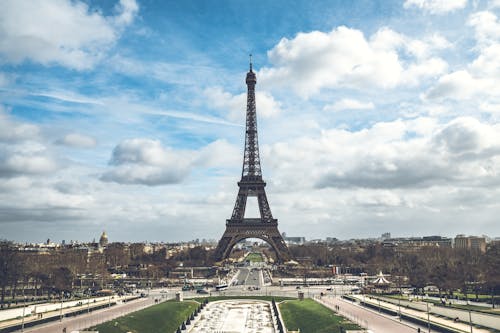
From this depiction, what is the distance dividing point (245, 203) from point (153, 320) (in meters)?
65.0

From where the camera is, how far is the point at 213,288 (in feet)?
316

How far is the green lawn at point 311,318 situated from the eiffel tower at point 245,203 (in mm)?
47443

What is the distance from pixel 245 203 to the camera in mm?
118500

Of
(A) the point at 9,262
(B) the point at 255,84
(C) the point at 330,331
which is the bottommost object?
(C) the point at 330,331

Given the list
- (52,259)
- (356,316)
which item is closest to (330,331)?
(356,316)

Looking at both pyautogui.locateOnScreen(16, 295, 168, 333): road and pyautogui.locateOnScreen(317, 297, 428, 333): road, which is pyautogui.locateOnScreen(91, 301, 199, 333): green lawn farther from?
pyautogui.locateOnScreen(317, 297, 428, 333): road

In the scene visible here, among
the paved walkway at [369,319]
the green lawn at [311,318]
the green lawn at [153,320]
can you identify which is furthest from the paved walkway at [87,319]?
the paved walkway at [369,319]

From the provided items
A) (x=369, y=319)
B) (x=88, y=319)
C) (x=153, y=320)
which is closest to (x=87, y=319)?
(x=88, y=319)

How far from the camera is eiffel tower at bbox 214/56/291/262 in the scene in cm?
11681

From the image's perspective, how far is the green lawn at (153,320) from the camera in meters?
48.3

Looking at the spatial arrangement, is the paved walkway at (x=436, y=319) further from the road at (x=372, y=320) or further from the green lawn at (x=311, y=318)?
the green lawn at (x=311, y=318)

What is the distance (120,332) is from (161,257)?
360 ft

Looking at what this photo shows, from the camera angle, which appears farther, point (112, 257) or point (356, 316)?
point (112, 257)

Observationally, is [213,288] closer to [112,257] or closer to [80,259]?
[80,259]
